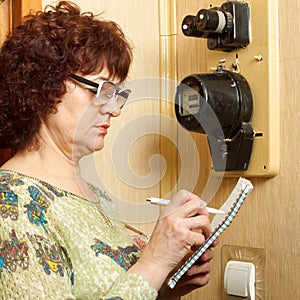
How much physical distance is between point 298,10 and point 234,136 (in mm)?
308

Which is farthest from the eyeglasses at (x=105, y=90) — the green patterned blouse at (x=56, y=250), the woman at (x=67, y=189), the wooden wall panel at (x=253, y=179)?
the wooden wall panel at (x=253, y=179)

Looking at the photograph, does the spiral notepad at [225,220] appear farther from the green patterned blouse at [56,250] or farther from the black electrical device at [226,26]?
the black electrical device at [226,26]

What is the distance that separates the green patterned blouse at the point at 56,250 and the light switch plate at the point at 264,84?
40cm

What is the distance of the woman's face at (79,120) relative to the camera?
1212mm

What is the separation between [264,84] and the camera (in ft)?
4.72

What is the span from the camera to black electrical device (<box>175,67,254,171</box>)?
55.0 inches

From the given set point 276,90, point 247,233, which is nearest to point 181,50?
point 276,90

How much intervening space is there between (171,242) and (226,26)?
0.57m

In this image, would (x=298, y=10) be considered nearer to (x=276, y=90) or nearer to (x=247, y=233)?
(x=276, y=90)

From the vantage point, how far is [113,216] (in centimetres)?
133

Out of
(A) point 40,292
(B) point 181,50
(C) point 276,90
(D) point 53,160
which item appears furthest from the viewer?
(B) point 181,50

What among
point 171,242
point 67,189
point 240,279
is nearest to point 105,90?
point 67,189

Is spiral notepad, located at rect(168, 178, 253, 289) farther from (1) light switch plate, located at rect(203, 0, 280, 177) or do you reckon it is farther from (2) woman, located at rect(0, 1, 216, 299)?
(1) light switch plate, located at rect(203, 0, 280, 177)

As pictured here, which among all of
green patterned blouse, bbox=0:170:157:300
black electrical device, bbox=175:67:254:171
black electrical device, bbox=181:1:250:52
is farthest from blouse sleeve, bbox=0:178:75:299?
black electrical device, bbox=181:1:250:52
